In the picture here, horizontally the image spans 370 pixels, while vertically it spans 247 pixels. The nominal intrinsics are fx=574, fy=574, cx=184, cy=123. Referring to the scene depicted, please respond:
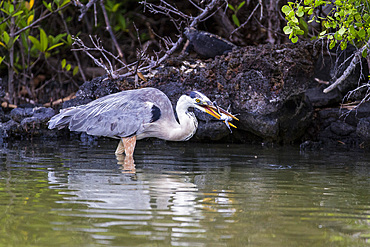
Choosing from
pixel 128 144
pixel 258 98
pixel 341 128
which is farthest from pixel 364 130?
pixel 128 144

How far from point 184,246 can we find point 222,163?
4.17 meters

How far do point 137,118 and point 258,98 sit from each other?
2835mm

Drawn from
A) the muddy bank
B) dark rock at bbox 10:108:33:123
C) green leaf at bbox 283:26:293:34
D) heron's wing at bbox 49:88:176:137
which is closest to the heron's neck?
heron's wing at bbox 49:88:176:137

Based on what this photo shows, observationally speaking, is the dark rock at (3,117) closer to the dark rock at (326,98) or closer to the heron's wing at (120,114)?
the heron's wing at (120,114)

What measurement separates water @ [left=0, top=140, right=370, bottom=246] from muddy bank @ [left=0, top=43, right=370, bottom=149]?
5.82 ft

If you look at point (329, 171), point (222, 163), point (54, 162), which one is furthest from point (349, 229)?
point (54, 162)

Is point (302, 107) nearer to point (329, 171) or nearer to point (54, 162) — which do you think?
point (329, 171)

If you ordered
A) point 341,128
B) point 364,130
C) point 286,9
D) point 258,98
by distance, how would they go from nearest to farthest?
1. point 286,9
2. point 364,130
3. point 258,98
4. point 341,128

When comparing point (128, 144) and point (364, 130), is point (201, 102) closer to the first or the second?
point (128, 144)

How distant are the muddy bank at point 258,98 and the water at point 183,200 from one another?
177 cm

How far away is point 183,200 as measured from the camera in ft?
16.6

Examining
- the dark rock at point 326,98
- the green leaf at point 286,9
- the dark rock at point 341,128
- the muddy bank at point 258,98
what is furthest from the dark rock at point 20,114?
the green leaf at point 286,9

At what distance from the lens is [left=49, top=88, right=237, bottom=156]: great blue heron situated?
823 cm

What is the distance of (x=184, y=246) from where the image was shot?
3.60 m
